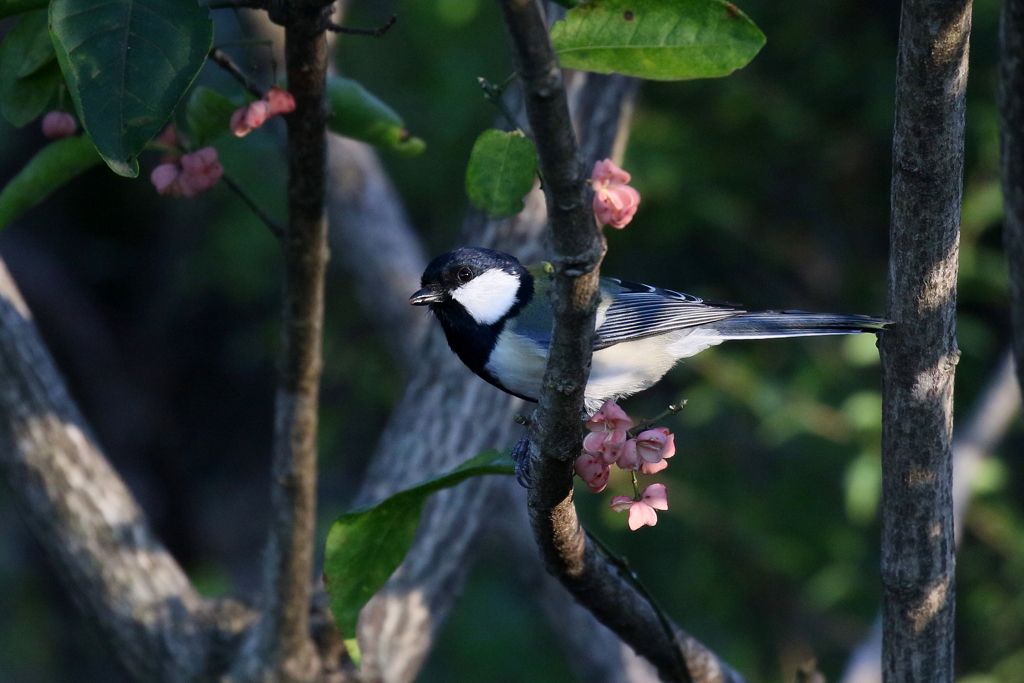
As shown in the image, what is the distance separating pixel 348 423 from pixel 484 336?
379 cm

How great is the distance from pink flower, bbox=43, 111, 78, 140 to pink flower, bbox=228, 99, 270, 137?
347 millimetres

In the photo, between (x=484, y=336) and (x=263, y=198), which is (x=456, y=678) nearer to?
(x=263, y=198)

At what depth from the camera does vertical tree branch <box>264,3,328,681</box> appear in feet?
4.98

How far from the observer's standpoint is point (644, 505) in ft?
4.56

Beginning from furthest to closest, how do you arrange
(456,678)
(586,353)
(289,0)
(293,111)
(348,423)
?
1. (348,423)
2. (456,678)
3. (293,111)
4. (289,0)
5. (586,353)

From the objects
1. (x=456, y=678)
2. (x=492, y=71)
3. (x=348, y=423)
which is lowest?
(x=456, y=678)

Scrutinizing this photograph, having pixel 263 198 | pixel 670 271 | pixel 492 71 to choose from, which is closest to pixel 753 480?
pixel 670 271

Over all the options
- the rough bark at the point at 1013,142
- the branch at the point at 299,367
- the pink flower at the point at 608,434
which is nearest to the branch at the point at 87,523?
the branch at the point at 299,367

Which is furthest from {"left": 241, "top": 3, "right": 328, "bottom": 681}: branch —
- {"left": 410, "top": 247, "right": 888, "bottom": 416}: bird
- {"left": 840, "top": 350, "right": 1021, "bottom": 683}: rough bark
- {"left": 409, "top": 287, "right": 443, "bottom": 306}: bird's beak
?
{"left": 840, "top": 350, "right": 1021, "bottom": 683}: rough bark

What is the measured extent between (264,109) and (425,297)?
736 millimetres

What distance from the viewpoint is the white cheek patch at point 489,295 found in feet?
7.21

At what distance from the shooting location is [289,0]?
136 centimetres

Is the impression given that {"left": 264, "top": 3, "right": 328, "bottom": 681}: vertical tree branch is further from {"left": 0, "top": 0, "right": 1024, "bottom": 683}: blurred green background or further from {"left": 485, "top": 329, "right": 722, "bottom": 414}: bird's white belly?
{"left": 0, "top": 0, "right": 1024, "bottom": 683}: blurred green background

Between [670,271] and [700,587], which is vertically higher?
[670,271]
